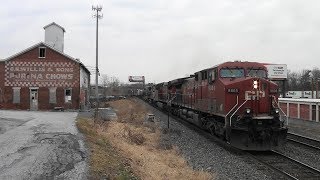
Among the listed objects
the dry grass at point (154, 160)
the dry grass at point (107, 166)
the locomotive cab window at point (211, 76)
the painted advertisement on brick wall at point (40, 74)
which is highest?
the painted advertisement on brick wall at point (40, 74)

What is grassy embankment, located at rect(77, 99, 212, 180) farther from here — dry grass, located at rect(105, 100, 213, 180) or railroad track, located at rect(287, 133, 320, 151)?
railroad track, located at rect(287, 133, 320, 151)

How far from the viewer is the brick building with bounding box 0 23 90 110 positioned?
47.7m

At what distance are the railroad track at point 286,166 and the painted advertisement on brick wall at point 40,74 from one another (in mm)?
34244

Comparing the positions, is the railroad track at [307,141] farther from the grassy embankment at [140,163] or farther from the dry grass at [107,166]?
the dry grass at [107,166]

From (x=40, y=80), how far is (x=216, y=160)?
36.2 meters

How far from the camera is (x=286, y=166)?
1454 centimetres

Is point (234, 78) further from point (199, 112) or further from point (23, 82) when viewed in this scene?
point (23, 82)

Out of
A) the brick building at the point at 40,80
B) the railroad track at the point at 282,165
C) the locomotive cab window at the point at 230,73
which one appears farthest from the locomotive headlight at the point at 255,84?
the brick building at the point at 40,80

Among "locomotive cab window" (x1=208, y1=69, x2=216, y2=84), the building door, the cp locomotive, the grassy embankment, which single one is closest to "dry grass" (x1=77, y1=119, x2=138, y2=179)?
the grassy embankment

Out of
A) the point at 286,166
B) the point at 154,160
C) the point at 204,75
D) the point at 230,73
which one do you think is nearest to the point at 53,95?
the point at 204,75

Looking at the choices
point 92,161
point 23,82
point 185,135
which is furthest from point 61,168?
point 23,82

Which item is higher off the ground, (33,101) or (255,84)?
(255,84)

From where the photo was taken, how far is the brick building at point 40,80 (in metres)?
47.7

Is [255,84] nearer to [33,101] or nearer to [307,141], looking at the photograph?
[307,141]
